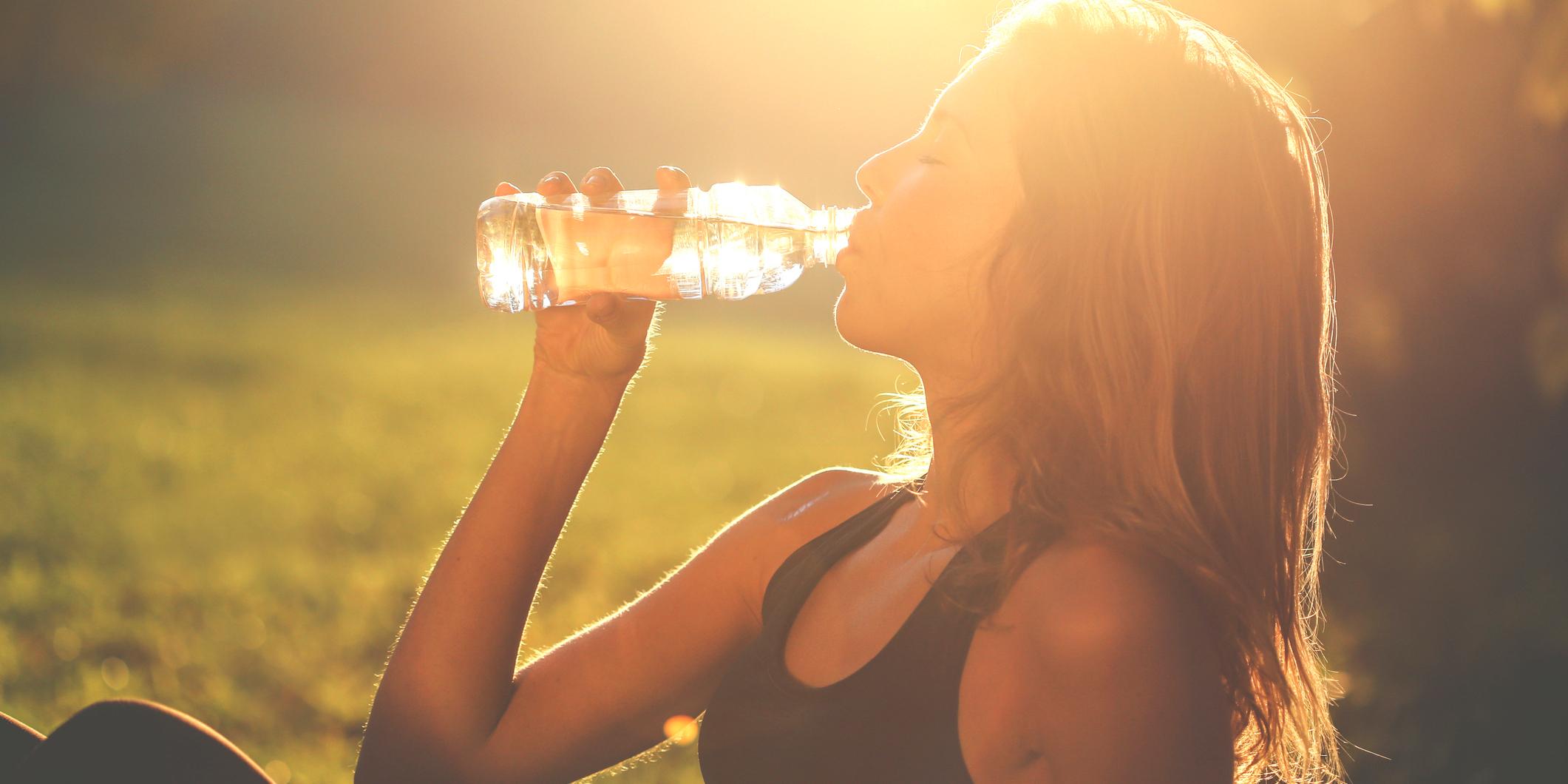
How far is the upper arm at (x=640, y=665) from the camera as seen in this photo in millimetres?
2193

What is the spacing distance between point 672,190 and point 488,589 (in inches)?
28.5

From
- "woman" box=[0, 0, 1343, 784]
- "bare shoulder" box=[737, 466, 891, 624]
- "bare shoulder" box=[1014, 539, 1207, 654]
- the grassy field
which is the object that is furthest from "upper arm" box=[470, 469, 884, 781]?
the grassy field

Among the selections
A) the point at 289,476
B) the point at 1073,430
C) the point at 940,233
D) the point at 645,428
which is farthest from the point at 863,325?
the point at 645,428

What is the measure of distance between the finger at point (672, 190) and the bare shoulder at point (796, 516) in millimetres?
531

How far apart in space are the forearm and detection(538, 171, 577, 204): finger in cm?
31

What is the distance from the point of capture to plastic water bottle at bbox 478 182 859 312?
241 centimetres

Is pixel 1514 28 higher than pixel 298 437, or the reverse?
pixel 1514 28

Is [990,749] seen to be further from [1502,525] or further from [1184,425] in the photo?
[1502,525]

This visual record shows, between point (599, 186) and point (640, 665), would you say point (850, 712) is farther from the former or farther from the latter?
point (599, 186)

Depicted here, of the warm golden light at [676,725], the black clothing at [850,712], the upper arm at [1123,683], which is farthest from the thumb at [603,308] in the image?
the upper arm at [1123,683]

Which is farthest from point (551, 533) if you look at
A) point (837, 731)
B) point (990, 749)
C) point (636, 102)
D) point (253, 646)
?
point (636, 102)

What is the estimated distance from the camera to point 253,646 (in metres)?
4.65

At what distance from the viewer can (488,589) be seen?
2188mm

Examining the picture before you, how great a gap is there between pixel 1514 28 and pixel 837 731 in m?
5.58
